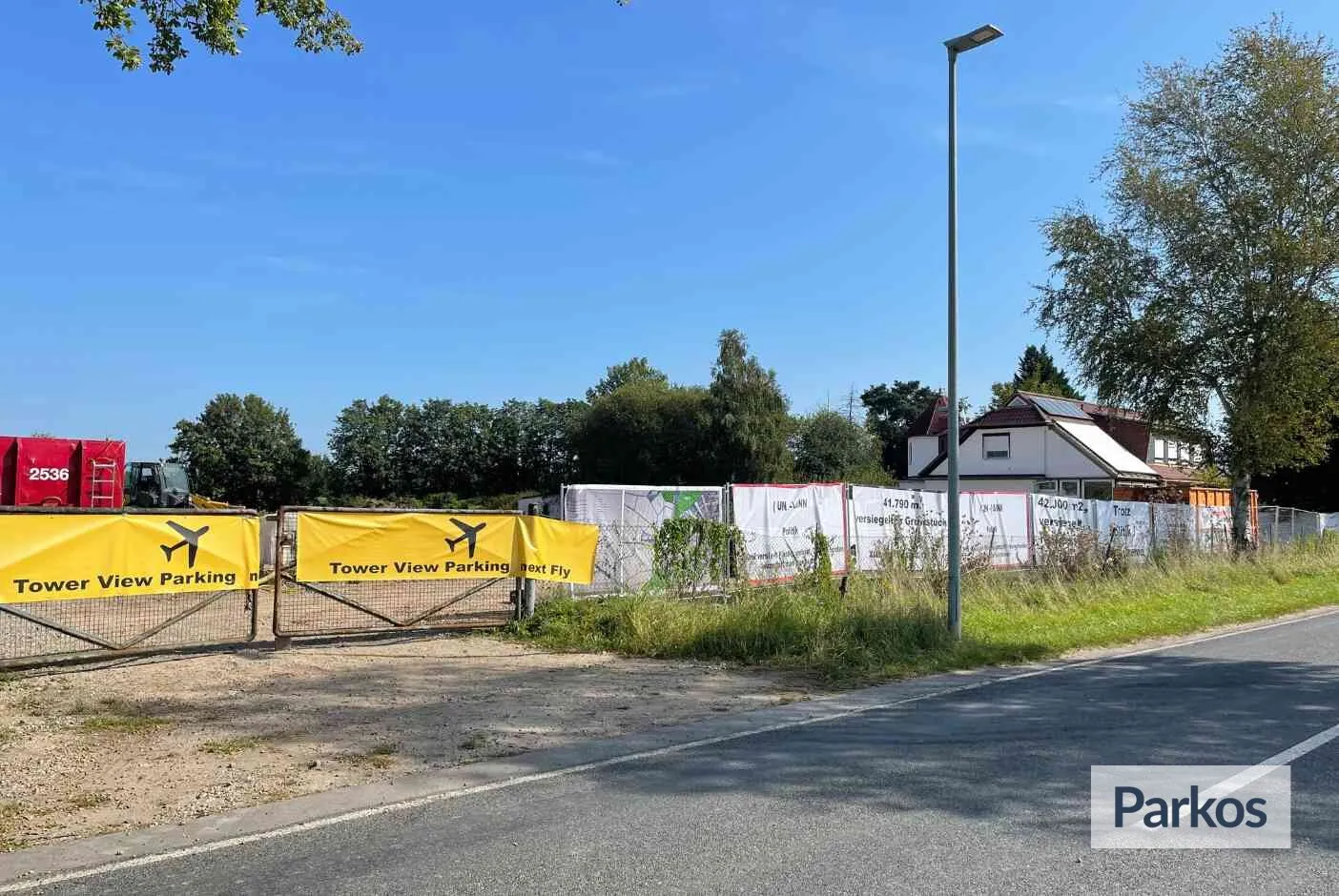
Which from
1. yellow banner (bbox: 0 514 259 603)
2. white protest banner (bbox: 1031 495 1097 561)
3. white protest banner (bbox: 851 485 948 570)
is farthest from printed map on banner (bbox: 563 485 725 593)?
white protest banner (bbox: 1031 495 1097 561)

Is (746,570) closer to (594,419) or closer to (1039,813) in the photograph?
(1039,813)

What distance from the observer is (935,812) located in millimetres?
5480

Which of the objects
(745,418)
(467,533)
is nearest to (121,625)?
(467,533)

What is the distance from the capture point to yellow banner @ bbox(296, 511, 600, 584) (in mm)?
11602

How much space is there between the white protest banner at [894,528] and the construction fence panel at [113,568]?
10754 mm

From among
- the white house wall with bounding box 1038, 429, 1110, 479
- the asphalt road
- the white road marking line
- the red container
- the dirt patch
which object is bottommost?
the dirt patch

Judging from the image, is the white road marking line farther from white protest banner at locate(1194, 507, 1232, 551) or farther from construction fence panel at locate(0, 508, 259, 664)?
white protest banner at locate(1194, 507, 1232, 551)

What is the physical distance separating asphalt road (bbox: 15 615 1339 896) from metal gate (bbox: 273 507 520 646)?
20.0 ft

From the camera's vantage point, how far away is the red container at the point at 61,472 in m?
23.1

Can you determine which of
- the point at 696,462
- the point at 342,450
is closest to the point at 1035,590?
the point at 696,462

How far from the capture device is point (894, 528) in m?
18.7

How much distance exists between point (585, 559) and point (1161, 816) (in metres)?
9.31

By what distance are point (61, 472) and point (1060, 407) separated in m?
45.1

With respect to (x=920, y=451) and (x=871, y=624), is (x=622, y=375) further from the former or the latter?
(x=871, y=624)
